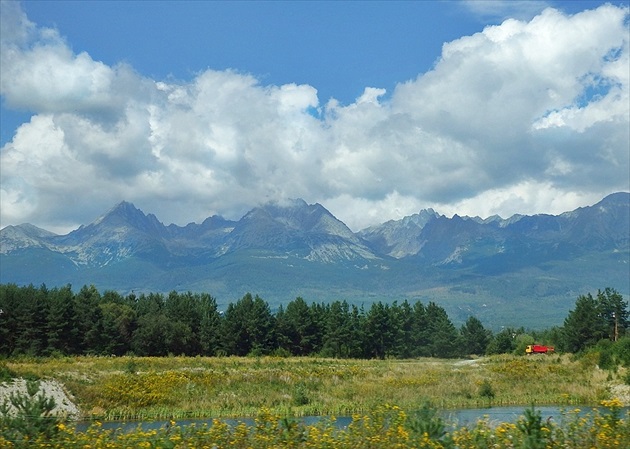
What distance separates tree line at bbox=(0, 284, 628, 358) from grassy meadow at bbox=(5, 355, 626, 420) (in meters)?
25.2

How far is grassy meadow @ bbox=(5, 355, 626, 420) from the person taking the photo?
129 feet

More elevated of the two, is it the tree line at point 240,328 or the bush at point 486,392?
the tree line at point 240,328

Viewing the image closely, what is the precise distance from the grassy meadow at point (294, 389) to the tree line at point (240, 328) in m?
25.2

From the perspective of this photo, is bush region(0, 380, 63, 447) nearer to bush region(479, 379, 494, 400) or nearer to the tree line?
bush region(479, 379, 494, 400)

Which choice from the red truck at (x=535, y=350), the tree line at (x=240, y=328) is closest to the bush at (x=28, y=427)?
the tree line at (x=240, y=328)

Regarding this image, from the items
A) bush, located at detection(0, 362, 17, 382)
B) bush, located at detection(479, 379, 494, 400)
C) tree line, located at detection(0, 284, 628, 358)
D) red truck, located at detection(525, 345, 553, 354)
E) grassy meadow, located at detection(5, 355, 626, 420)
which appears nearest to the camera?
grassy meadow, located at detection(5, 355, 626, 420)

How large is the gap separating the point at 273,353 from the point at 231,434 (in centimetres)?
7949

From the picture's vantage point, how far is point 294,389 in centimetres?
4669

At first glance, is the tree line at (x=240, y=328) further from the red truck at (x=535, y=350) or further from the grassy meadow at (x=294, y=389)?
the grassy meadow at (x=294, y=389)

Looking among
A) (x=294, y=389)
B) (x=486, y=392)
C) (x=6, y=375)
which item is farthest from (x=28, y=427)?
(x=486, y=392)

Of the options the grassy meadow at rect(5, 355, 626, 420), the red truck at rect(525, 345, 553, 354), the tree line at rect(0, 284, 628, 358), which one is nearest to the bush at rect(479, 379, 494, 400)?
the grassy meadow at rect(5, 355, 626, 420)

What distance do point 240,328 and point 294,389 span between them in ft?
171

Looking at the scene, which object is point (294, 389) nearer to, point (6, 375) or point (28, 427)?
point (6, 375)

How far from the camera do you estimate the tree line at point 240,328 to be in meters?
78.9
